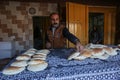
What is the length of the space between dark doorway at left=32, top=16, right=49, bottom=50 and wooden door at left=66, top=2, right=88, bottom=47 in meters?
0.85

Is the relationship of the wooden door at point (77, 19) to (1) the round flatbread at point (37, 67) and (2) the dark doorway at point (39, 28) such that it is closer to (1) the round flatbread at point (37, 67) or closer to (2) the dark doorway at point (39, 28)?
(2) the dark doorway at point (39, 28)

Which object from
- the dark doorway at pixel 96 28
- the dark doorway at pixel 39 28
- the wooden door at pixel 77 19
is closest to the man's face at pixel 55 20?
the wooden door at pixel 77 19

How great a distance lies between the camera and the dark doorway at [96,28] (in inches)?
183

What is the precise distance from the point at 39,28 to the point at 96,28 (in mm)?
1703

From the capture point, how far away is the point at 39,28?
179 inches

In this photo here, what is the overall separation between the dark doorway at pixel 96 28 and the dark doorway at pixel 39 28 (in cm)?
134

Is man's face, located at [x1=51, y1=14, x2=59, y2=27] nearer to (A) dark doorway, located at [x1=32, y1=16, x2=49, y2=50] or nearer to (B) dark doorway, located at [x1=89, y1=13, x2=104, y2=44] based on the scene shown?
(A) dark doorway, located at [x1=32, y1=16, x2=49, y2=50]

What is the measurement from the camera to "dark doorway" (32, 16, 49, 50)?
418 centimetres

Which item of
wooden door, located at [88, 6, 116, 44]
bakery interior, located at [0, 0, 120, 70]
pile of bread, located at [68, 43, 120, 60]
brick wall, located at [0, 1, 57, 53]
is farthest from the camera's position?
wooden door, located at [88, 6, 116, 44]

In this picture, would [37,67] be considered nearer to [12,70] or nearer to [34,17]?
[12,70]

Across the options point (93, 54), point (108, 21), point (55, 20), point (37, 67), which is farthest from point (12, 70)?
point (108, 21)

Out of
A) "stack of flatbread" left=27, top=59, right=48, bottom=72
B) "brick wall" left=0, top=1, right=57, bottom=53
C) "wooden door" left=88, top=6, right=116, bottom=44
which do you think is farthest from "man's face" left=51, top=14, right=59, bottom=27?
"wooden door" left=88, top=6, right=116, bottom=44

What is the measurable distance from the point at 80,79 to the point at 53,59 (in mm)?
302

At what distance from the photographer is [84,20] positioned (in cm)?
373
